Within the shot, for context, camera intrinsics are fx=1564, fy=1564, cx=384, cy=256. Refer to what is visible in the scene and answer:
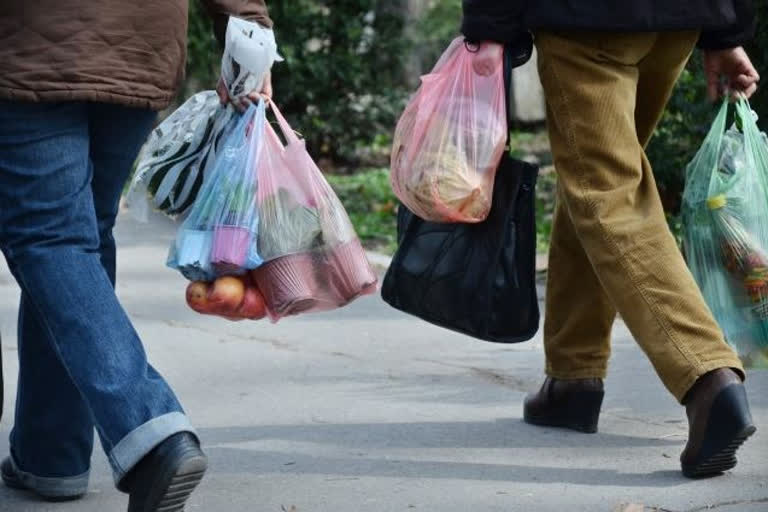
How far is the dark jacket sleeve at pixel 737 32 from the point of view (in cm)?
390

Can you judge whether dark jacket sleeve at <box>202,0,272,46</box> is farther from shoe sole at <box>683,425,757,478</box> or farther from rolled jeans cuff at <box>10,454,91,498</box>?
shoe sole at <box>683,425,757,478</box>

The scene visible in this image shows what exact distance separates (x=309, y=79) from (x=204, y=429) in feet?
19.6

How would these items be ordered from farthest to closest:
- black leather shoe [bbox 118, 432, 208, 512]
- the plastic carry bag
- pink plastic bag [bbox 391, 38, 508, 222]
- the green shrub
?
the green shrub
pink plastic bag [bbox 391, 38, 508, 222]
the plastic carry bag
black leather shoe [bbox 118, 432, 208, 512]

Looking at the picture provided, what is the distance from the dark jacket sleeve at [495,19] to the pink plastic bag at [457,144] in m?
0.04

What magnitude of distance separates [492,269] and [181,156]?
82 centimetres

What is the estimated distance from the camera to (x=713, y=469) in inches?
146

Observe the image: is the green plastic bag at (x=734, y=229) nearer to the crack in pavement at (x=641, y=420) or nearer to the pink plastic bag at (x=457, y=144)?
the crack in pavement at (x=641, y=420)

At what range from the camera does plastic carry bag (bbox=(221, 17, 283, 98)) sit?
11.3 feet

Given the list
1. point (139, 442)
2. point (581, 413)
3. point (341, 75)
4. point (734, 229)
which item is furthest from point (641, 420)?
point (341, 75)

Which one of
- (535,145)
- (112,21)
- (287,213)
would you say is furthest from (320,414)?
(535,145)

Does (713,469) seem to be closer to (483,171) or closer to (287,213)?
(483,171)

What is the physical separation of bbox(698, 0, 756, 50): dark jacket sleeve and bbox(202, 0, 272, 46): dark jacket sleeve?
115 centimetres

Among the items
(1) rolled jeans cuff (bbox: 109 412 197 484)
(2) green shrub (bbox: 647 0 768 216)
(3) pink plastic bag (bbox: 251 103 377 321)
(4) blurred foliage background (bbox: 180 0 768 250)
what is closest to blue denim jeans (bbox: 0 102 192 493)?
(1) rolled jeans cuff (bbox: 109 412 197 484)

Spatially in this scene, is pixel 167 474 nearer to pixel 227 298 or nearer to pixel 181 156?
pixel 227 298
